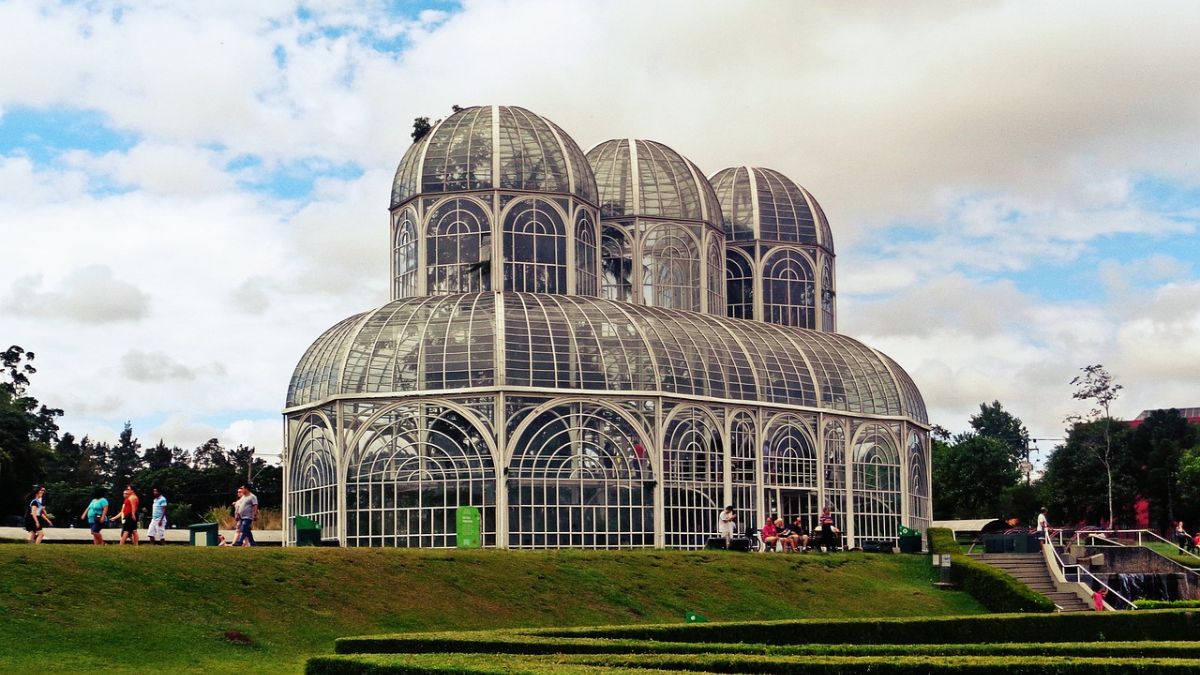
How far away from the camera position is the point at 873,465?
75875 millimetres

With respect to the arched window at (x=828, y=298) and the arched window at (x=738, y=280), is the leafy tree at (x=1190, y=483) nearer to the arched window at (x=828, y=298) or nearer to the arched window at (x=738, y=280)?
the arched window at (x=828, y=298)

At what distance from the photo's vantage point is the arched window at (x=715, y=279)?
81188 millimetres

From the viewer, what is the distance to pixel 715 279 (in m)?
82.5

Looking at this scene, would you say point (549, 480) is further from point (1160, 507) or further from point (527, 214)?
point (1160, 507)

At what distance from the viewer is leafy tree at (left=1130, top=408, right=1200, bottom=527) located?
10756 cm

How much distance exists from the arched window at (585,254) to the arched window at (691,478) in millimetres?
10100

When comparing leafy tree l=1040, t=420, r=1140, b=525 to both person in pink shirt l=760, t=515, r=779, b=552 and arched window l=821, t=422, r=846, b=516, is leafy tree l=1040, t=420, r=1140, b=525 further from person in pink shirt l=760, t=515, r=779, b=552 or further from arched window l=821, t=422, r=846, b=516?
person in pink shirt l=760, t=515, r=779, b=552

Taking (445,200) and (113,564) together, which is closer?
(113,564)

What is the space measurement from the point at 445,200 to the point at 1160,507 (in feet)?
196

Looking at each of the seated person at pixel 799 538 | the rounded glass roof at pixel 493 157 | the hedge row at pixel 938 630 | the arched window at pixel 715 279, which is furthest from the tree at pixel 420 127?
the hedge row at pixel 938 630

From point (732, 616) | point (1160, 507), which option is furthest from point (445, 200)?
point (1160, 507)

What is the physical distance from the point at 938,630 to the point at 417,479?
25.5 metres

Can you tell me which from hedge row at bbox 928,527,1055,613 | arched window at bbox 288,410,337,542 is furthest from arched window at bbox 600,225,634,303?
hedge row at bbox 928,527,1055,613

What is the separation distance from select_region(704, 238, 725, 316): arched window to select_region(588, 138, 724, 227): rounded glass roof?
153cm
